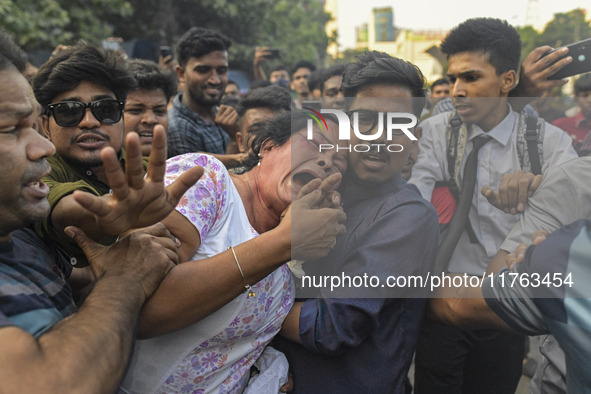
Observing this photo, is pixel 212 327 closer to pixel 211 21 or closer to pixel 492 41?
pixel 492 41

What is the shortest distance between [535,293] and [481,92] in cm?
122

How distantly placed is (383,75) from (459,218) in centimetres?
67

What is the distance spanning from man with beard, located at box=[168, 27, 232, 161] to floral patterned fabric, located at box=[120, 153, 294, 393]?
220 centimetres

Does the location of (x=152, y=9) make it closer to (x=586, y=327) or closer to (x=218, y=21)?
(x=218, y=21)

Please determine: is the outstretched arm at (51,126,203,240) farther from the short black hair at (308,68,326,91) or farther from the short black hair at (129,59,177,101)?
the short black hair at (308,68,326,91)

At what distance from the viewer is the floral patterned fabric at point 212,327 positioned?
1.48m

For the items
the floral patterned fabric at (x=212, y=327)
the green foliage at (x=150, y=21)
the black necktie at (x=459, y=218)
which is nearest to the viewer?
the floral patterned fabric at (x=212, y=327)

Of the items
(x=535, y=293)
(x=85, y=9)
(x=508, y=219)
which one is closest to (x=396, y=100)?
(x=508, y=219)

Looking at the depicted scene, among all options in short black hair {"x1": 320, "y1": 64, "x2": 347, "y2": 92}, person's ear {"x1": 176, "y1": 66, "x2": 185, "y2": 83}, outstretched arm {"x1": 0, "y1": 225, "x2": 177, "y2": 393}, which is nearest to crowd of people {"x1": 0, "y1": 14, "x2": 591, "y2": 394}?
outstretched arm {"x1": 0, "y1": 225, "x2": 177, "y2": 393}

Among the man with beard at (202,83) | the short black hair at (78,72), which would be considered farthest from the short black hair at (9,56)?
the man with beard at (202,83)

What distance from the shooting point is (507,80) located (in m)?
2.31

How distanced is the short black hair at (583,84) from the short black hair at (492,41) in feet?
9.60

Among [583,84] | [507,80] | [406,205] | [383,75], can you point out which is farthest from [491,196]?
[583,84]

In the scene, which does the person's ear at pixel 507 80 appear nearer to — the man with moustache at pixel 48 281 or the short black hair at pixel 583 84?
the man with moustache at pixel 48 281
